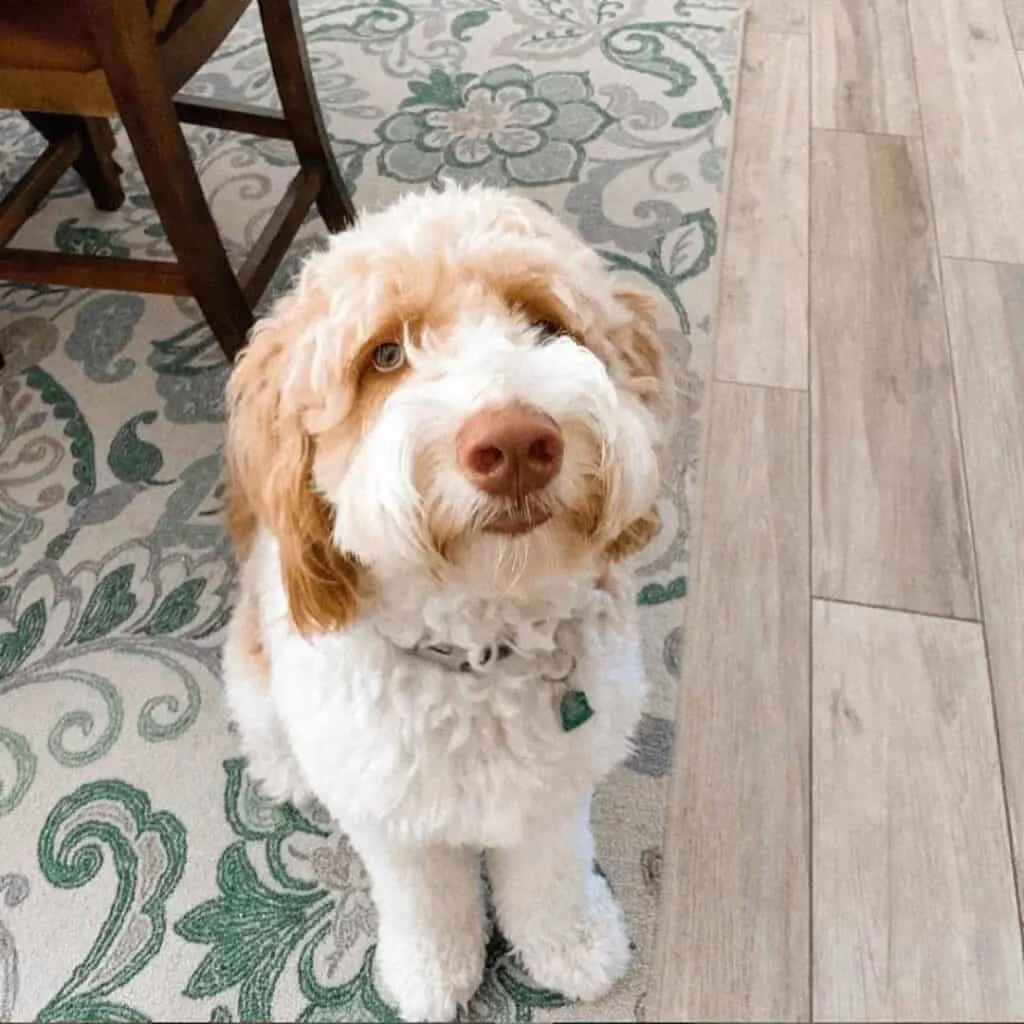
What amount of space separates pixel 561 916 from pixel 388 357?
645mm

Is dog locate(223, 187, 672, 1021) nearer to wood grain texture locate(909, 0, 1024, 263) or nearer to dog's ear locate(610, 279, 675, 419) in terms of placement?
dog's ear locate(610, 279, 675, 419)

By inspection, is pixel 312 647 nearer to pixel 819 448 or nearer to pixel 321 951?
pixel 321 951

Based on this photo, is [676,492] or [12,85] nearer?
[12,85]

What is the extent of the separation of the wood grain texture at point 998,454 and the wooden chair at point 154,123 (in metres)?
1.13

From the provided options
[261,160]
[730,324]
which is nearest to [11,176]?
[261,160]

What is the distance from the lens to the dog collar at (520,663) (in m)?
0.94

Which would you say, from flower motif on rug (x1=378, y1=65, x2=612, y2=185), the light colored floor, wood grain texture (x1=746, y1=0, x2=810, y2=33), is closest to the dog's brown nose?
the light colored floor

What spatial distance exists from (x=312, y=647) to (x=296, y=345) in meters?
0.28

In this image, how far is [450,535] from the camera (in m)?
0.78

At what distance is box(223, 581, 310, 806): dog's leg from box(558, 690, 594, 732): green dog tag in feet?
1.16

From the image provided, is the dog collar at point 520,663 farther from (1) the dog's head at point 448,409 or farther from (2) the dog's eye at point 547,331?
(2) the dog's eye at point 547,331

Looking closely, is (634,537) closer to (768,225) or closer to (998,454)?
(998,454)

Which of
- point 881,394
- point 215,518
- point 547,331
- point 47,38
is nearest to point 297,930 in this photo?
point 215,518

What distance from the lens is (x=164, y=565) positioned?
1561 millimetres
